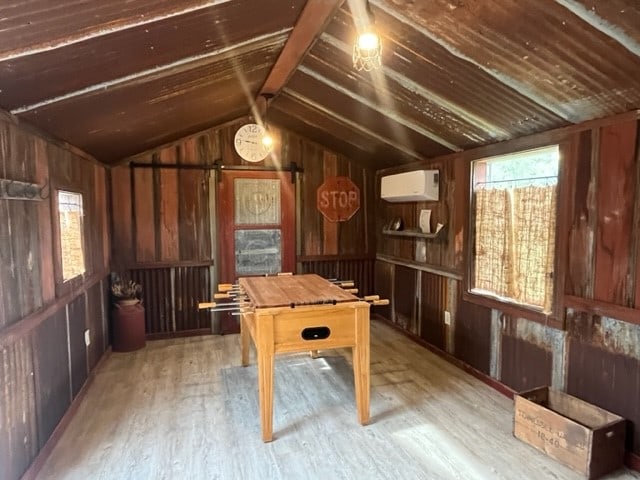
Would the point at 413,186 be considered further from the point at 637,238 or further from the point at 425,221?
the point at 637,238

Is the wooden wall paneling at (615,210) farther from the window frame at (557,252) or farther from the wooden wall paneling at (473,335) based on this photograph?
the wooden wall paneling at (473,335)

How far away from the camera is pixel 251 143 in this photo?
4.56 m

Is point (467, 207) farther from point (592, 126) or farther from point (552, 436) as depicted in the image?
point (552, 436)

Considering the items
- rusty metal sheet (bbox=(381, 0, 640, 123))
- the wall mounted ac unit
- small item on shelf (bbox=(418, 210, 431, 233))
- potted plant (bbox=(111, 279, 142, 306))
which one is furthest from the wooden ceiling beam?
potted plant (bbox=(111, 279, 142, 306))

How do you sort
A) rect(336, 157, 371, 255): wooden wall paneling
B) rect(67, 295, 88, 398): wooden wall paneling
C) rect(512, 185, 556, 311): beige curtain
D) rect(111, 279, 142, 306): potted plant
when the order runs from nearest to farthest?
rect(512, 185, 556, 311): beige curtain
rect(67, 295, 88, 398): wooden wall paneling
rect(111, 279, 142, 306): potted plant
rect(336, 157, 371, 255): wooden wall paneling

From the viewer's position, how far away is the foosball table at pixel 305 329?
8.41 ft

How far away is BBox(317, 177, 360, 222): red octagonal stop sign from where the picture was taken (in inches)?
207

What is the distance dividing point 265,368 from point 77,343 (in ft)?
5.30

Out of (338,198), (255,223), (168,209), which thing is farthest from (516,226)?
(168,209)

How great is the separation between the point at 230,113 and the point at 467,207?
2601 millimetres

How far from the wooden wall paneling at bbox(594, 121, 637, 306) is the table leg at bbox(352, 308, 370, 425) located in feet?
4.66

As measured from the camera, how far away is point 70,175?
3104 millimetres

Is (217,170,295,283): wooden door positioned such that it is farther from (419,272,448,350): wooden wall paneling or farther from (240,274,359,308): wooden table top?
(419,272,448,350): wooden wall paneling

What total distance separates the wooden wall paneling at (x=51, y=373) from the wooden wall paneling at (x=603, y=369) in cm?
326
